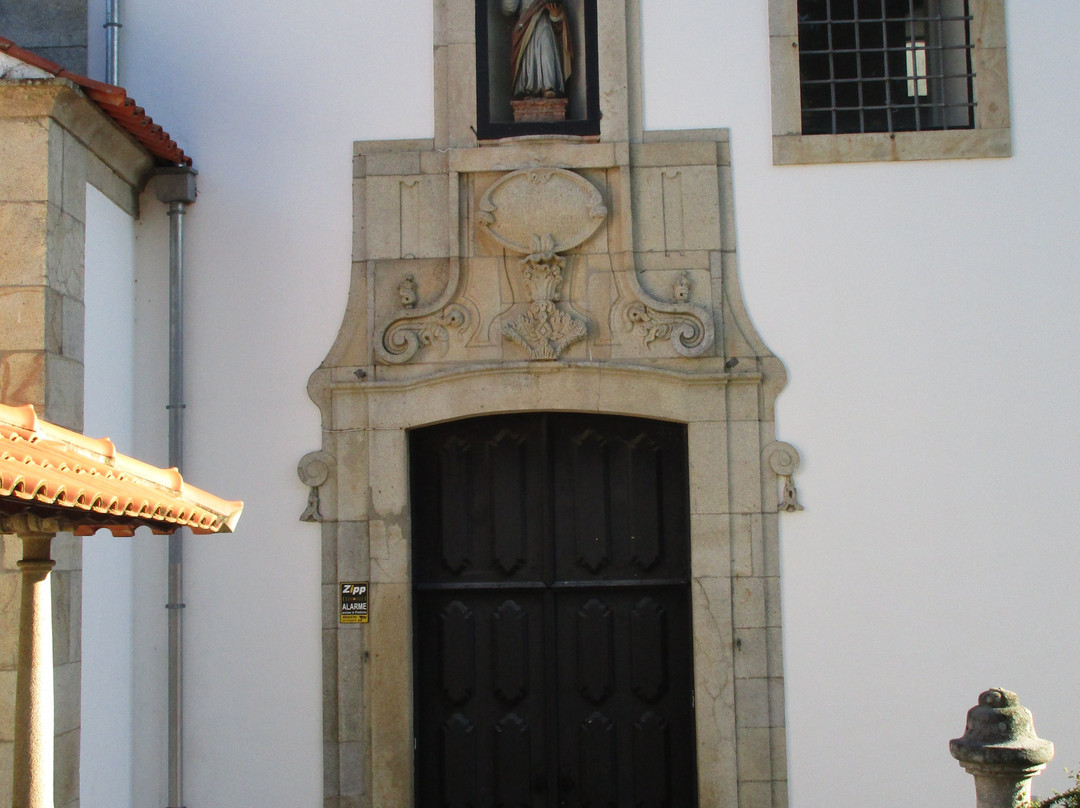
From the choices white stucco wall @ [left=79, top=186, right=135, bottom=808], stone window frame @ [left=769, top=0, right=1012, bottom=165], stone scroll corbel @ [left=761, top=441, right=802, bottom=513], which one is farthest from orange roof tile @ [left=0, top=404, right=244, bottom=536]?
stone window frame @ [left=769, top=0, right=1012, bottom=165]

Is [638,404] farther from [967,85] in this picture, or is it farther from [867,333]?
[967,85]

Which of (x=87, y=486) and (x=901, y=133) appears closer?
(x=87, y=486)

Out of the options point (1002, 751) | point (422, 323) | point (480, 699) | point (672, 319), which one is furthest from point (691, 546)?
point (1002, 751)

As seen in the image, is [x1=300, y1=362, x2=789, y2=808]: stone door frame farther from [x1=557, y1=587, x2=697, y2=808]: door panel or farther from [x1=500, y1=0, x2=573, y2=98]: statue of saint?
[x1=500, y1=0, x2=573, y2=98]: statue of saint

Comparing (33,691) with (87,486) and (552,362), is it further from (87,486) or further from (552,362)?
(552,362)

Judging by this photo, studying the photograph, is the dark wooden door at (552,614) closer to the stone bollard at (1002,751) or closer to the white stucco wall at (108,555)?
the white stucco wall at (108,555)

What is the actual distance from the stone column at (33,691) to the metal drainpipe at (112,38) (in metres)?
3.67

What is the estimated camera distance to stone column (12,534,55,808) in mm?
3697

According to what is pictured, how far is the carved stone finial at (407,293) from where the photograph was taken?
6445 mm

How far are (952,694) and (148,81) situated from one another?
526 cm

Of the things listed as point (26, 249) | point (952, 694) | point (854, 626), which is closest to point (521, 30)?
point (26, 249)

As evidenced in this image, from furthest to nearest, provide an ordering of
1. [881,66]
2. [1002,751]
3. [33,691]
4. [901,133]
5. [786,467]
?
[881,66]
[901,133]
[786,467]
[1002,751]
[33,691]

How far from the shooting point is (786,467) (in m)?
6.32

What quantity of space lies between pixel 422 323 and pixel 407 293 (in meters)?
0.17
